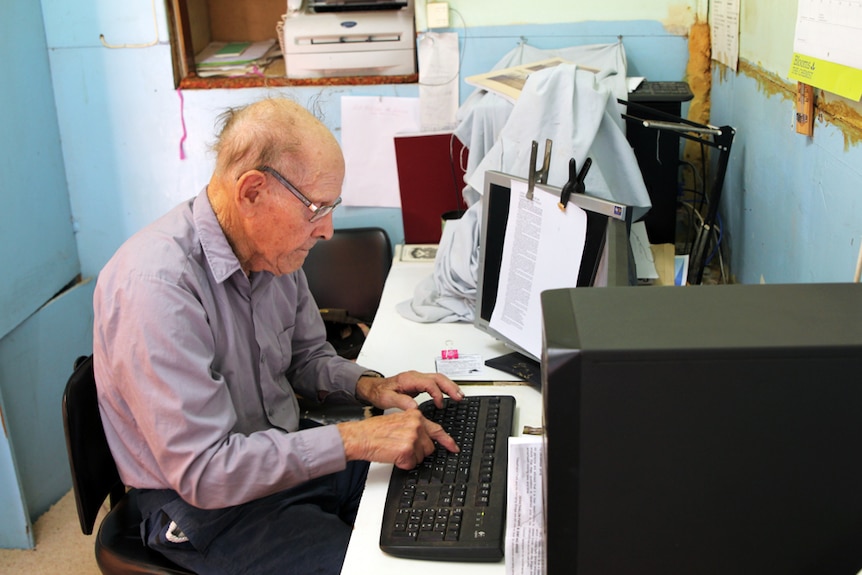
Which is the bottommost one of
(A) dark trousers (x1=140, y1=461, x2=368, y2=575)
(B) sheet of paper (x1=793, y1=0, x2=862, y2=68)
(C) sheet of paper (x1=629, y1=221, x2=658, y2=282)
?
(A) dark trousers (x1=140, y1=461, x2=368, y2=575)

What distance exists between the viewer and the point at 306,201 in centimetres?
135

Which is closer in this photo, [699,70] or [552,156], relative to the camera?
[552,156]

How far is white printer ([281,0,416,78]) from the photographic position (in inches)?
96.6

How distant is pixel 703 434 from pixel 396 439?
2.07 feet

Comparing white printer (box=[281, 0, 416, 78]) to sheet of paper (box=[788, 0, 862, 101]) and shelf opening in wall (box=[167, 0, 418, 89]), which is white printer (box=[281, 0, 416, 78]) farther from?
sheet of paper (box=[788, 0, 862, 101])

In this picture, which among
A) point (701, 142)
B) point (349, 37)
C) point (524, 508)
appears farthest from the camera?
point (349, 37)

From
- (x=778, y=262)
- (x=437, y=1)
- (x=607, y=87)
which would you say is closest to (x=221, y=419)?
(x=778, y=262)

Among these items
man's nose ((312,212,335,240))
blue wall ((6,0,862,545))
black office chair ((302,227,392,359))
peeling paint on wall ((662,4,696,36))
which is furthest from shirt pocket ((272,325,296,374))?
peeling paint on wall ((662,4,696,36))

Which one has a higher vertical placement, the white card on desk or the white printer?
the white printer

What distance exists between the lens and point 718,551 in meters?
0.79

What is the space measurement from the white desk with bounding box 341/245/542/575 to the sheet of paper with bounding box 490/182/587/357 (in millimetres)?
106

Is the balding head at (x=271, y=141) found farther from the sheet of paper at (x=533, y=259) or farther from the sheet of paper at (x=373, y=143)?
the sheet of paper at (x=373, y=143)

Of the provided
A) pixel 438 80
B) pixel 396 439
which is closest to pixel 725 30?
pixel 438 80

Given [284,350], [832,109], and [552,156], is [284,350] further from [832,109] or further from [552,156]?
[832,109]
